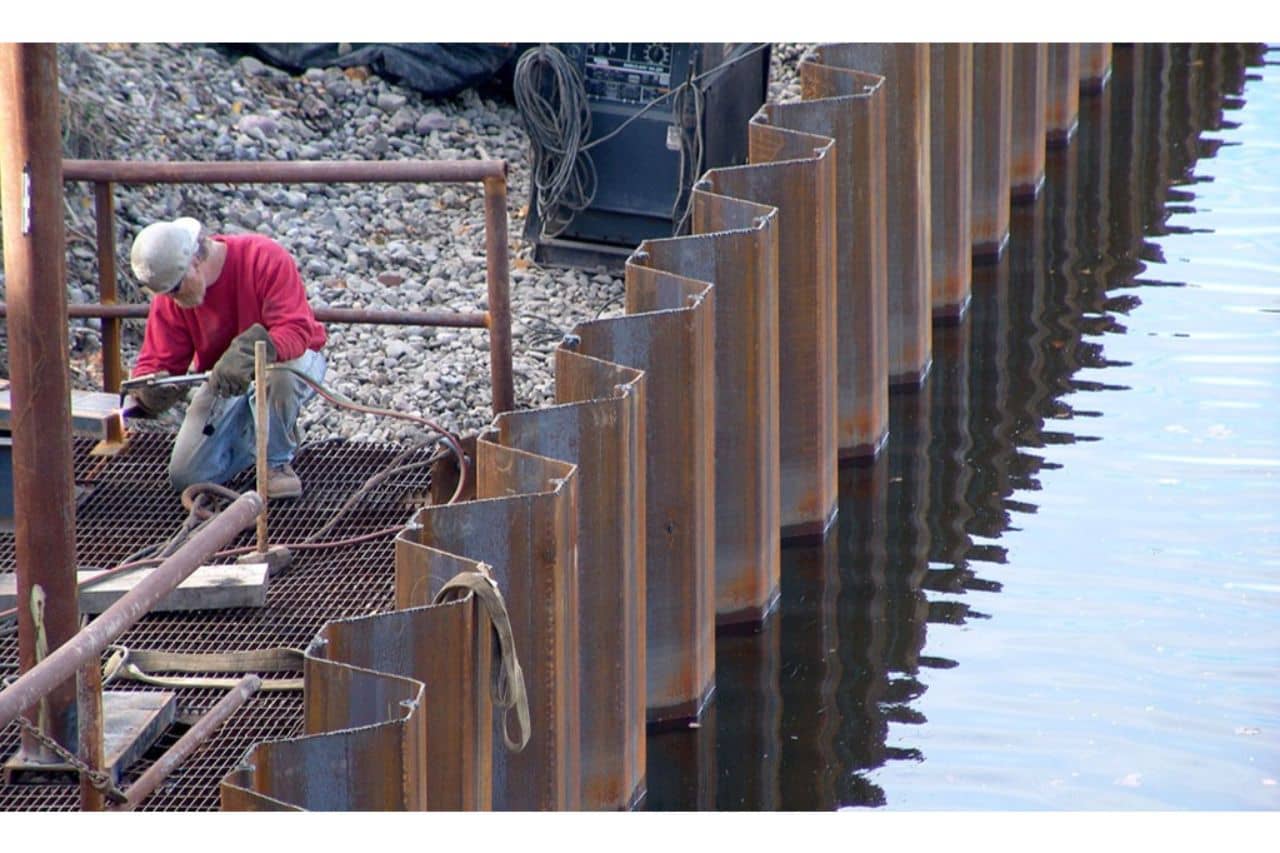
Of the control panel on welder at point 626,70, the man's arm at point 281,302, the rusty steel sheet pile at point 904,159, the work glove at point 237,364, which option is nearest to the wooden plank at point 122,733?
the work glove at point 237,364

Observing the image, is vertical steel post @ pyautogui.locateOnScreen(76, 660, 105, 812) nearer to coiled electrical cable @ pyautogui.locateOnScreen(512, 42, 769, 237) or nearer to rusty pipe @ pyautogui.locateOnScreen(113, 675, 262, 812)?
rusty pipe @ pyautogui.locateOnScreen(113, 675, 262, 812)

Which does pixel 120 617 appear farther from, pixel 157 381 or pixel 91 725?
pixel 157 381

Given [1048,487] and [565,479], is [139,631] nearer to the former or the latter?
[565,479]

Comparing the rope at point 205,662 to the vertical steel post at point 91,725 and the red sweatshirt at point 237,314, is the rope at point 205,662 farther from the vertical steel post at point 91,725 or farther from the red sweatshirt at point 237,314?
the red sweatshirt at point 237,314

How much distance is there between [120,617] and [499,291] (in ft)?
10.3

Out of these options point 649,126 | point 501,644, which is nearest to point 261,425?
point 501,644

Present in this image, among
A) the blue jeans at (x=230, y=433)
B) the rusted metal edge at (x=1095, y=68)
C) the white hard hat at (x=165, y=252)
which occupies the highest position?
the rusted metal edge at (x=1095, y=68)

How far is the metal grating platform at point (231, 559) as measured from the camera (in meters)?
6.43

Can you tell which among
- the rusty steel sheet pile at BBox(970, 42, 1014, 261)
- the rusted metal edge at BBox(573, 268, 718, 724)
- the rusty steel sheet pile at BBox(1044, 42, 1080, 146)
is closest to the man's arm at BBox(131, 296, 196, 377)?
the rusted metal edge at BBox(573, 268, 718, 724)

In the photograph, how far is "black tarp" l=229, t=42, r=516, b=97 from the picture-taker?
15.3 m

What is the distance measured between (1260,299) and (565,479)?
285 inches

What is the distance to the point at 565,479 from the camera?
6660mm

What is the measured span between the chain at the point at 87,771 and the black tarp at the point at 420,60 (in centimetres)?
994

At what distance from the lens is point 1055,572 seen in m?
9.73
